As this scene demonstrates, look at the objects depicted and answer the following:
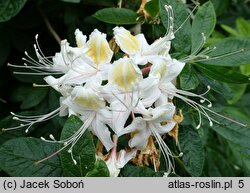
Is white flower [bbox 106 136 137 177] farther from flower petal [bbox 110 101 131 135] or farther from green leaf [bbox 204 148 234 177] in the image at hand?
green leaf [bbox 204 148 234 177]

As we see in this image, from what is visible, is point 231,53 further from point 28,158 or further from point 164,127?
point 28,158

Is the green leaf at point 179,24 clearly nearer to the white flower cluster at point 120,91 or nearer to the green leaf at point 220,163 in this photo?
the white flower cluster at point 120,91

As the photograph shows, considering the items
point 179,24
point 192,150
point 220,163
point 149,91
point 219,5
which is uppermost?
point 219,5

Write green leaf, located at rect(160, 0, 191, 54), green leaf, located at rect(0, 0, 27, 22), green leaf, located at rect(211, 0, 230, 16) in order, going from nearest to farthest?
green leaf, located at rect(160, 0, 191, 54), green leaf, located at rect(0, 0, 27, 22), green leaf, located at rect(211, 0, 230, 16)

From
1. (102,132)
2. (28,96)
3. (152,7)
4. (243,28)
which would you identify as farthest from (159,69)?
(243,28)

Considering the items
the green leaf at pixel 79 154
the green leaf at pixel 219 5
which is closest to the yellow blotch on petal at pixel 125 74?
the green leaf at pixel 79 154

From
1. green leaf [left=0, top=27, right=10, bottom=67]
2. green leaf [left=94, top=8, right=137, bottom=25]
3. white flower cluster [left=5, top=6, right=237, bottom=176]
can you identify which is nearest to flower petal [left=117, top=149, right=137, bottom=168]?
white flower cluster [left=5, top=6, right=237, bottom=176]

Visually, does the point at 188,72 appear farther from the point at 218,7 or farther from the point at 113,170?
the point at 218,7
